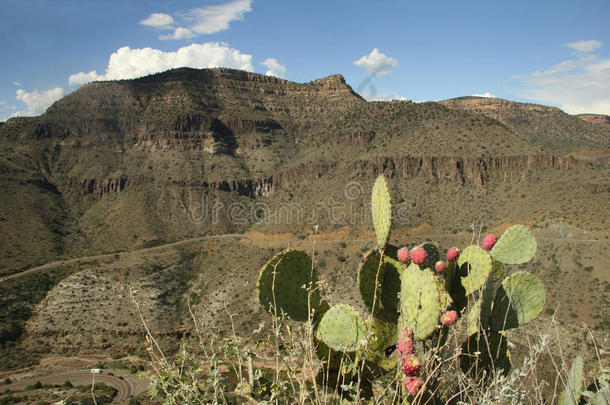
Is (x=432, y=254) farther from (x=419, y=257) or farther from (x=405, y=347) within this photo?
(x=405, y=347)

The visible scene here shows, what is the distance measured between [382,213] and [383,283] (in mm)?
787

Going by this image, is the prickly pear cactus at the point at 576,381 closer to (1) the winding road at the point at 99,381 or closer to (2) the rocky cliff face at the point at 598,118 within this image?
(1) the winding road at the point at 99,381

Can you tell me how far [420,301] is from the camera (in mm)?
3600

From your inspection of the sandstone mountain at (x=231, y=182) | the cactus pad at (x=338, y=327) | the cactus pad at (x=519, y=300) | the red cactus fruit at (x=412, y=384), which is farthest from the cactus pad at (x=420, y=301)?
the sandstone mountain at (x=231, y=182)

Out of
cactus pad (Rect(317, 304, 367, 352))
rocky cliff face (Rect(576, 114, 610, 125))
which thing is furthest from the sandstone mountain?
rocky cliff face (Rect(576, 114, 610, 125))

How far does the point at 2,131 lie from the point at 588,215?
8891 cm

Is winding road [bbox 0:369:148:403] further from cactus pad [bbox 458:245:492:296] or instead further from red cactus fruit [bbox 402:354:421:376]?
red cactus fruit [bbox 402:354:421:376]

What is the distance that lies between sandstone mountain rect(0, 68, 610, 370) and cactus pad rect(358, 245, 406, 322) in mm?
23938

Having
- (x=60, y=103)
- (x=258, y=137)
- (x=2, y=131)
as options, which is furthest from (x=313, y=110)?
(x=2, y=131)

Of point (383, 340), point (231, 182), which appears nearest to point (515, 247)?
point (383, 340)

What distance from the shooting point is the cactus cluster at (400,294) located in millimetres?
3672

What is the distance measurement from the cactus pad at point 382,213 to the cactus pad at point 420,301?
41 cm

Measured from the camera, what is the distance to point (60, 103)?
82.6 m

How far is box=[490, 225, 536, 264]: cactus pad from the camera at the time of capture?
4.95 m
